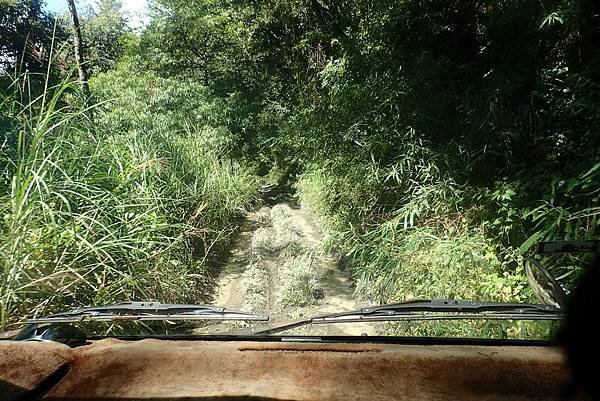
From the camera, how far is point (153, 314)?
4.90 ft

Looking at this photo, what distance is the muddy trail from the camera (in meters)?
3.90

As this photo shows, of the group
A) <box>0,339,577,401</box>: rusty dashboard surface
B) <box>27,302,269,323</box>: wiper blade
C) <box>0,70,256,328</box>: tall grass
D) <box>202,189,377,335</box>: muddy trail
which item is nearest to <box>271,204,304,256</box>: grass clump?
<box>202,189,377,335</box>: muddy trail

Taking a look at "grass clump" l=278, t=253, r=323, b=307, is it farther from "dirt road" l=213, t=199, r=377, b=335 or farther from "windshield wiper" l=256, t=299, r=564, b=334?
"windshield wiper" l=256, t=299, r=564, b=334

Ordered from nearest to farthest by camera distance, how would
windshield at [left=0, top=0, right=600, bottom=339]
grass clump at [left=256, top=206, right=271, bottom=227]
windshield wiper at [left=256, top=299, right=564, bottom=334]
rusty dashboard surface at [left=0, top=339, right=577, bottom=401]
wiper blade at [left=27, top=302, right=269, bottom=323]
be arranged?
rusty dashboard surface at [left=0, top=339, right=577, bottom=401] → windshield wiper at [left=256, top=299, right=564, bottom=334] → wiper blade at [left=27, top=302, right=269, bottom=323] → windshield at [left=0, top=0, right=600, bottom=339] → grass clump at [left=256, top=206, right=271, bottom=227]

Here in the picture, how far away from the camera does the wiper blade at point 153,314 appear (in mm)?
1454

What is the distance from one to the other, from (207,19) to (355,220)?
864 centimetres

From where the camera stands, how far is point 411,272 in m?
3.55

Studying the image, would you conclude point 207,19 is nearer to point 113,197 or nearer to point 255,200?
point 255,200

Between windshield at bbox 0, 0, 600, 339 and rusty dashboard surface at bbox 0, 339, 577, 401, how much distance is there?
0.56ft

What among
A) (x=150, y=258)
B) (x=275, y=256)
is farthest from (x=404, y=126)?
(x=150, y=258)

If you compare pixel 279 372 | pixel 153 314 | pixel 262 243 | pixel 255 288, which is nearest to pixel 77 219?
pixel 255 288

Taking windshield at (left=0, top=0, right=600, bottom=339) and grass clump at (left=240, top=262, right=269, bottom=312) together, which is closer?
windshield at (left=0, top=0, right=600, bottom=339)

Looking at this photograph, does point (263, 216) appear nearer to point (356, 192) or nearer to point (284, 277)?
point (356, 192)

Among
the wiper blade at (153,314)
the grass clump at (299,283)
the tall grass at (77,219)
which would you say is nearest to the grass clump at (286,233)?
the grass clump at (299,283)
